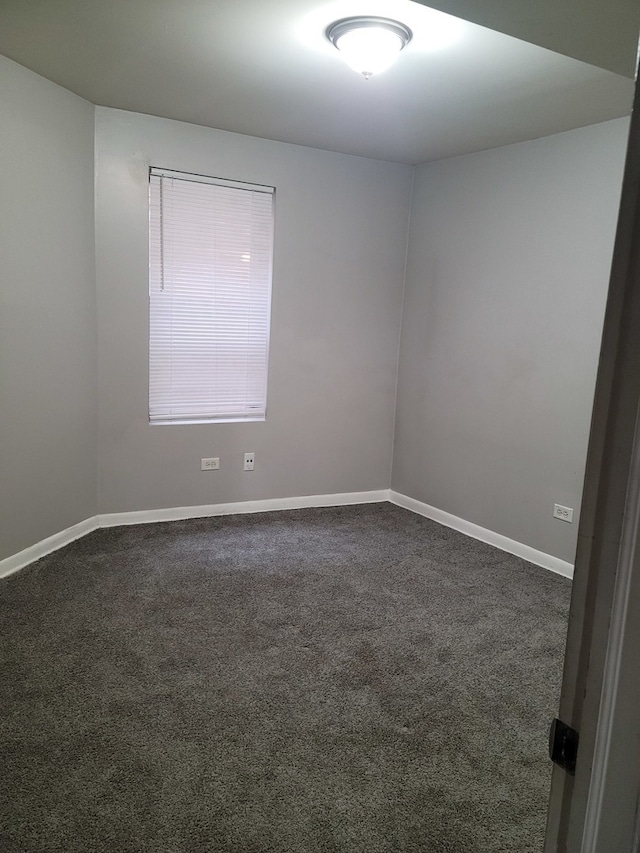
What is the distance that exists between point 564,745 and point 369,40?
8.27 feet

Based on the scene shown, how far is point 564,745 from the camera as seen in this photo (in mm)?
737

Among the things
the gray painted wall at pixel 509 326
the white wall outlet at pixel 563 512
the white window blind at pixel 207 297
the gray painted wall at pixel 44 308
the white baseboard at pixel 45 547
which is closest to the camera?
the gray painted wall at pixel 44 308

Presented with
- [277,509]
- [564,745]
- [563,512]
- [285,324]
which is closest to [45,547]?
[277,509]

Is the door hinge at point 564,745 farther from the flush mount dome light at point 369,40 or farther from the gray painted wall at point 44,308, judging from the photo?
the gray painted wall at point 44,308

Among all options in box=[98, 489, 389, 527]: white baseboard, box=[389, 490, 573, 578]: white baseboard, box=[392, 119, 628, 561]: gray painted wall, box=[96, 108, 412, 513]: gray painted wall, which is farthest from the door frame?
box=[98, 489, 389, 527]: white baseboard

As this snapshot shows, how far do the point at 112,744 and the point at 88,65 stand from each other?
297 centimetres

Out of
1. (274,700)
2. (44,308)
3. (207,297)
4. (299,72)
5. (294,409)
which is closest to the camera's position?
(274,700)

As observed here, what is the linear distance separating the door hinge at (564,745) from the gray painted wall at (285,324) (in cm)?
361

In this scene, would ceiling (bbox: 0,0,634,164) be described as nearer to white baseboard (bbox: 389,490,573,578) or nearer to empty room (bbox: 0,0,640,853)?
empty room (bbox: 0,0,640,853)

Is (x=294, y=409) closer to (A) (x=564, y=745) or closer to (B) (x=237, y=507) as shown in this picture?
(B) (x=237, y=507)

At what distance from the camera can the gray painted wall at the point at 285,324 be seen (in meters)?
3.79

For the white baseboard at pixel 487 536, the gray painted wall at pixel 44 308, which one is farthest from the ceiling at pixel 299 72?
the white baseboard at pixel 487 536

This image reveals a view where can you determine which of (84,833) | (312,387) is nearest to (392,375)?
(312,387)

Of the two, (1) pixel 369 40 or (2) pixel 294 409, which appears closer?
→ (1) pixel 369 40
